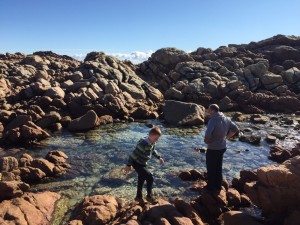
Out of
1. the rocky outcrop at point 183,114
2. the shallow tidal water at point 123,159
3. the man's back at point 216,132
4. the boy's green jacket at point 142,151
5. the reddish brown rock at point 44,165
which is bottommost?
the shallow tidal water at point 123,159

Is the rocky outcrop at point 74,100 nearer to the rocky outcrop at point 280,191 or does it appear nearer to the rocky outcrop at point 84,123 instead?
the rocky outcrop at point 84,123

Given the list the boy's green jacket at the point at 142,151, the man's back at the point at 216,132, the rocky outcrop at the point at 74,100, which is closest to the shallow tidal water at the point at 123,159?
the rocky outcrop at the point at 74,100

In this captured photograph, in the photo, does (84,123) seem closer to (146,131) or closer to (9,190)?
(146,131)

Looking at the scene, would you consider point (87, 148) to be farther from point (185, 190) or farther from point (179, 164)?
point (185, 190)

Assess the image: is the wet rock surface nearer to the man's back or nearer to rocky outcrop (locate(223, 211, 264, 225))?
rocky outcrop (locate(223, 211, 264, 225))

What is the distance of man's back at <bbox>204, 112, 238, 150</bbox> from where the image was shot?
11000 millimetres

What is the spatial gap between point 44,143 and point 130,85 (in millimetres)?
17242

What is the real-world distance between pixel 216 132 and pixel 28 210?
6.88 m

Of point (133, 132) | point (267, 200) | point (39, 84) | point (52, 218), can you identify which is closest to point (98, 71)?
point (39, 84)

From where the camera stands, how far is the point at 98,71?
3781cm

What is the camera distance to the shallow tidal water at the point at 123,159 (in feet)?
45.1

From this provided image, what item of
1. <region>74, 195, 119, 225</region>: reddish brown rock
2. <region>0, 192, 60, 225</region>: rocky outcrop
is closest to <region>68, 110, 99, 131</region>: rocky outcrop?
<region>0, 192, 60, 225</region>: rocky outcrop

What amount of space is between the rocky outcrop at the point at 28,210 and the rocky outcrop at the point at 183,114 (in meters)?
16.8

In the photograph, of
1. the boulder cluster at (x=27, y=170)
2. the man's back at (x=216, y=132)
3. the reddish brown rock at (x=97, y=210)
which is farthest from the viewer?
the boulder cluster at (x=27, y=170)
